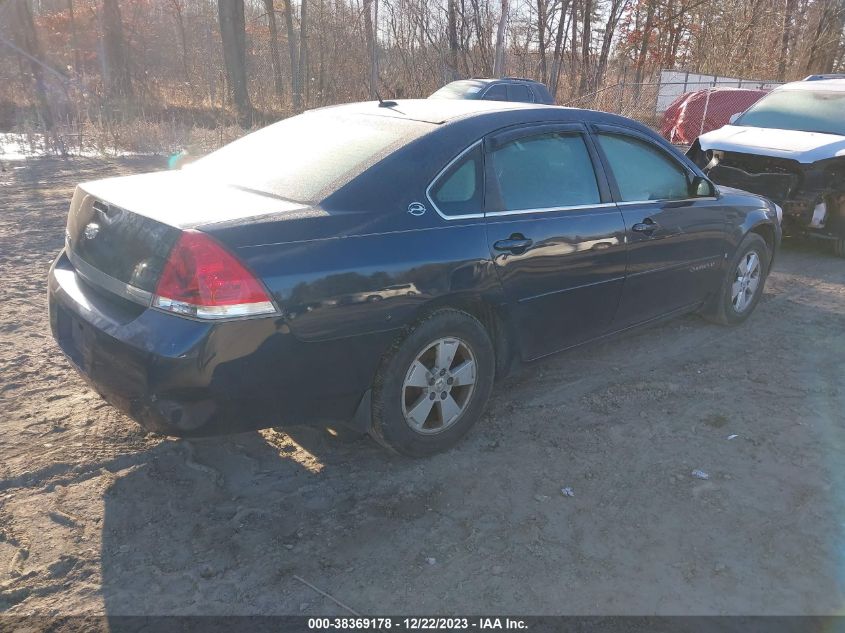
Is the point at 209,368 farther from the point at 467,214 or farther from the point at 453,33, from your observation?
the point at 453,33

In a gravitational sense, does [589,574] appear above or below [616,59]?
below

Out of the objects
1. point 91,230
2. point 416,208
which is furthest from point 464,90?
point 91,230

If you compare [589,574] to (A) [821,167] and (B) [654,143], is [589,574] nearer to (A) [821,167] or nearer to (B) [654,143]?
(B) [654,143]

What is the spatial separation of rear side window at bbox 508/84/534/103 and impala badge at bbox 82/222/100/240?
39.5 ft

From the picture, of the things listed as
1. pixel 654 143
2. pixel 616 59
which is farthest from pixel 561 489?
pixel 616 59

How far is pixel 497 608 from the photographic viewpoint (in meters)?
2.56

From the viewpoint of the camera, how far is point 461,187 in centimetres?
350

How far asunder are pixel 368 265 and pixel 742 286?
12.2 feet

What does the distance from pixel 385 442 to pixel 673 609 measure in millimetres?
Result: 1435

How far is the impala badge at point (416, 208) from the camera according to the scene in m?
3.27

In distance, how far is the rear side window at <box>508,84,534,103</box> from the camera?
1419cm

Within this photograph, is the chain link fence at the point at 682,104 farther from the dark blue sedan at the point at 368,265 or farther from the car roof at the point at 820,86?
the dark blue sedan at the point at 368,265

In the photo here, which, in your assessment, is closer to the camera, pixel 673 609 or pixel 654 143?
pixel 673 609

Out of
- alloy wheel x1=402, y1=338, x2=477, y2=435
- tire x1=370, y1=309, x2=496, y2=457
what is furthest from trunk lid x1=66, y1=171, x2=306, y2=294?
alloy wheel x1=402, y1=338, x2=477, y2=435
